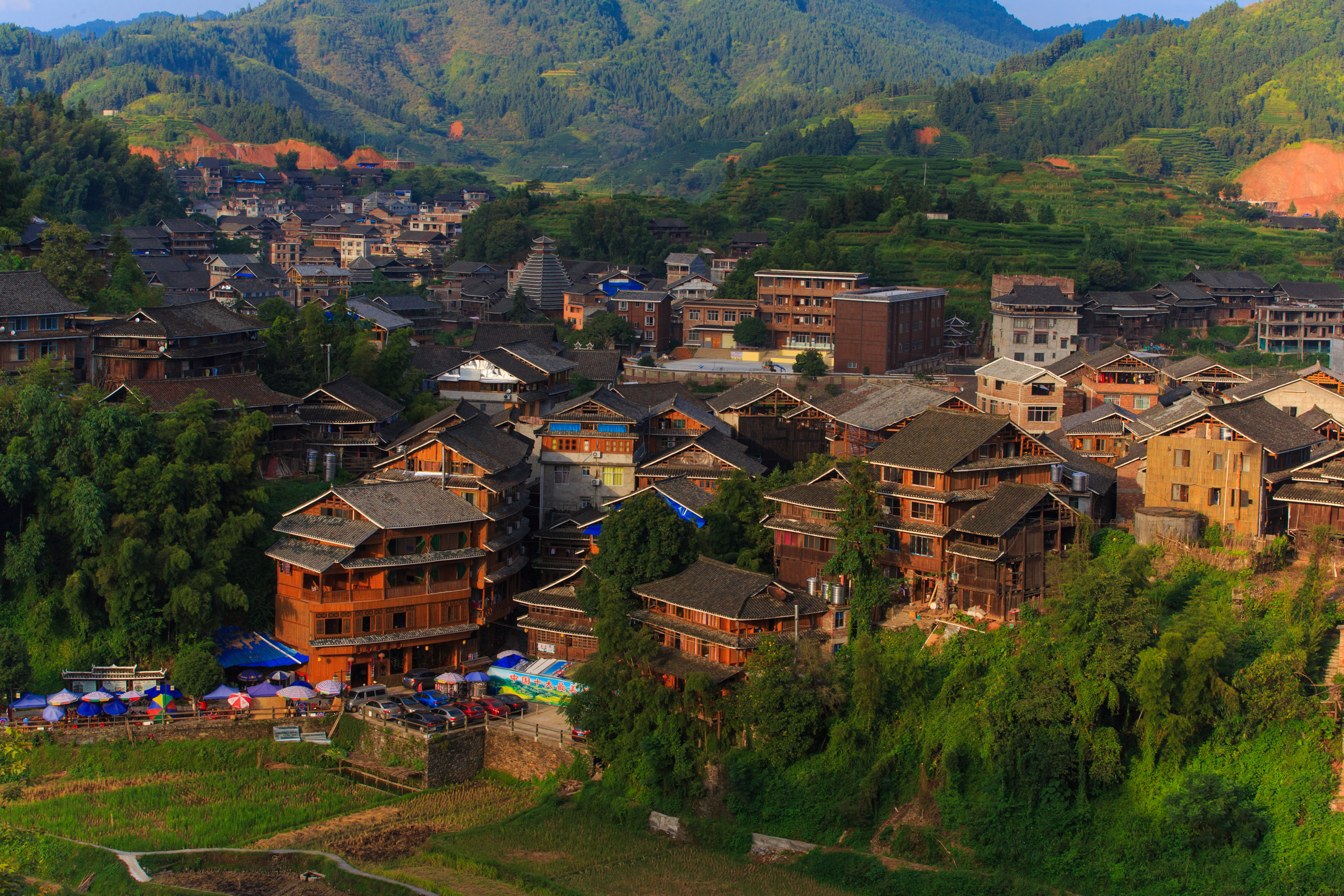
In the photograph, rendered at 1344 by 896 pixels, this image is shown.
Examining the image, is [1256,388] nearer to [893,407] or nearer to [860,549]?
[893,407]

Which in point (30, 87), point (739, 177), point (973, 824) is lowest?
point (973, 824)

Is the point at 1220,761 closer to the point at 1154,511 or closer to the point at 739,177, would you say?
the point at 1154,511

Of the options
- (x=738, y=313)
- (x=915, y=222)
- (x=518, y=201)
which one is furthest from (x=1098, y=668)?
(x=518, y=201)

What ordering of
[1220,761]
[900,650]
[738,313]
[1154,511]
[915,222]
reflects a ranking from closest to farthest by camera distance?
[1220,761], [900,650], [1154,511], [738,313], [915,222]

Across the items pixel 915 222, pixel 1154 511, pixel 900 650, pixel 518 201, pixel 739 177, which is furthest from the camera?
pixel 739 177

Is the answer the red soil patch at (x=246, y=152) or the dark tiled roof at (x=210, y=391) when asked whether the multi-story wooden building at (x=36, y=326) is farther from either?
the red soil patch at (x=246, y=152)

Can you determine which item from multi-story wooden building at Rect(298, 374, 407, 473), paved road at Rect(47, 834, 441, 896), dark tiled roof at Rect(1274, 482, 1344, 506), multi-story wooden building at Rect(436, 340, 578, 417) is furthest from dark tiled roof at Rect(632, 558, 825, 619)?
multi-story wooden building at Rect(436, 340, 578, 417)
